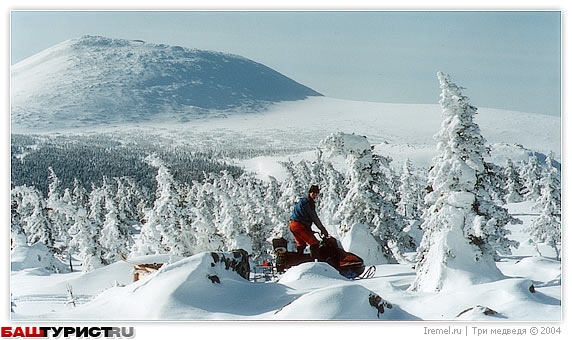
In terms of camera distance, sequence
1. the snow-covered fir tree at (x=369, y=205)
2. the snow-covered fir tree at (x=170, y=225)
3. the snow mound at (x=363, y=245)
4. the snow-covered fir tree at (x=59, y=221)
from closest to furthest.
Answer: the snow mound at (x=363, y=245) → the snow-covered fir tree at (x=369, y=205) → the snow-covered fir tree at (x=170, y=225) → the snow-covered fir tree at (x=59, y=221)

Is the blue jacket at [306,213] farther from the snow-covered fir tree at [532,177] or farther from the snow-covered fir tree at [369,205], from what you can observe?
the snow-covered fir tree at [532,177]

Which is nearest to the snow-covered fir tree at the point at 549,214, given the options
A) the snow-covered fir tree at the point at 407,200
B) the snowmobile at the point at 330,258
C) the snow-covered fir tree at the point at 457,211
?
the snow-covered fir tree at the point at 457,211

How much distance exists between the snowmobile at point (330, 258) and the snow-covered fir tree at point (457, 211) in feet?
5.92

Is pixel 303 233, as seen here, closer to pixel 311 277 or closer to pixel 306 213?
pixel 306 213

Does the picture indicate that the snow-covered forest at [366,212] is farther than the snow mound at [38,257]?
No

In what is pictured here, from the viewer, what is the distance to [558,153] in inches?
600

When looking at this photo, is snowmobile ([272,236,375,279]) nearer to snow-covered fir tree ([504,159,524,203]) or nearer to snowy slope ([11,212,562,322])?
snowy slope ([11,212,562,322])

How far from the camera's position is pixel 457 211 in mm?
14656

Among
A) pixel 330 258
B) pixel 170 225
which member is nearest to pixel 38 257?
pixel 170 225

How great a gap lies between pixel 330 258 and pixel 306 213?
1.58 m

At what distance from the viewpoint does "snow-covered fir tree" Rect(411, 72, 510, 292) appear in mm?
14086

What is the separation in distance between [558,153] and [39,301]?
656 inches

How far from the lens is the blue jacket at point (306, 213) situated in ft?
51.1

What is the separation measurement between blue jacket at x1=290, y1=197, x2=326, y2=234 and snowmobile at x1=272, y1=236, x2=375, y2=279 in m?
0.87
